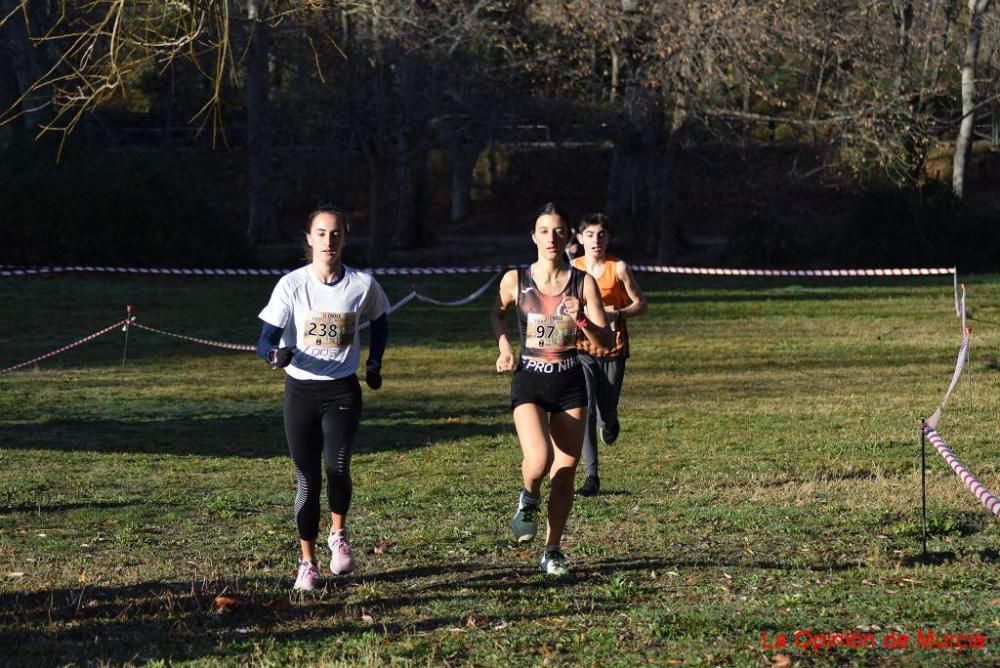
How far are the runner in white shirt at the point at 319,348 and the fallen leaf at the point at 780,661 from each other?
2.49 m

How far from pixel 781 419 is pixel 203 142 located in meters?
36.6

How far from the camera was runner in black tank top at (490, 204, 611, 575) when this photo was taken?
7.74 meters

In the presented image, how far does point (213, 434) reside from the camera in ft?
46.8

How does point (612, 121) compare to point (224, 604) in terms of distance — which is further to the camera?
point (612, 121)

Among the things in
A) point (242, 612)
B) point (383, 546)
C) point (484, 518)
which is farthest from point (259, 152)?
point (242, 612)

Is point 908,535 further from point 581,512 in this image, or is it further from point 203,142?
point 203,142

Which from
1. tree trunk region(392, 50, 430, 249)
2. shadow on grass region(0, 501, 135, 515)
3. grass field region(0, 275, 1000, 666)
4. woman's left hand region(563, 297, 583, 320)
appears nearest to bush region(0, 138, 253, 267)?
tree trunk region(392, 50, 430, 249)

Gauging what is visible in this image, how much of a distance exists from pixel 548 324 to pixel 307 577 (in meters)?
1.76

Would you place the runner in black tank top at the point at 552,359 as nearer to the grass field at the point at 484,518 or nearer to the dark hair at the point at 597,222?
the grass field at the point at 484,518

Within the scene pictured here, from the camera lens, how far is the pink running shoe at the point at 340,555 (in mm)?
7738

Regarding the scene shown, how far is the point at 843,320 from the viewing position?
85.2 ft

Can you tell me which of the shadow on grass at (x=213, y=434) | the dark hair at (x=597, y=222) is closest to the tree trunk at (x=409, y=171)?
the shadow on grass at (x=213, y=434)

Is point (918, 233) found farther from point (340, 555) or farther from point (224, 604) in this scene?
point (224, 604)

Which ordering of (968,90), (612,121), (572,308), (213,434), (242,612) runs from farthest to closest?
(968,90) < (612,121) < (213,434) < (572,308) < (242,612)
